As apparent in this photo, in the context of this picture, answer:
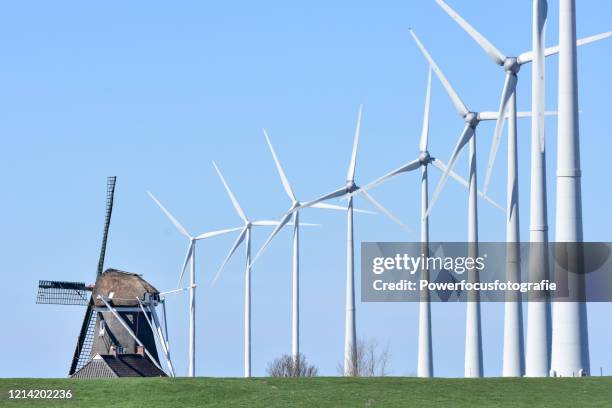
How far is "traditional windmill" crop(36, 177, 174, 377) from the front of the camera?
465 feet

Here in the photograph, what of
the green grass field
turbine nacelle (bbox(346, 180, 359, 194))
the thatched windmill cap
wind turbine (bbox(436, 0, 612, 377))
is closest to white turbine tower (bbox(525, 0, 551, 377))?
wind turbine (bbox(436, 0, 612, 377))

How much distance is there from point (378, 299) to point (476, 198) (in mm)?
7916

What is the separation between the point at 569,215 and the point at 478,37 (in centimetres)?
2246

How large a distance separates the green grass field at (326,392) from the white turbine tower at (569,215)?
1.51 m

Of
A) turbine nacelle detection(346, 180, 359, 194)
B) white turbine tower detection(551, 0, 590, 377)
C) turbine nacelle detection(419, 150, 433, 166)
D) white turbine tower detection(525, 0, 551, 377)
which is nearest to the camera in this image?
white turbine tower detection(551, 0, 590, 377)

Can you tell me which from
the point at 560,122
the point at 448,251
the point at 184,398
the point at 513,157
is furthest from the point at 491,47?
the point at 184,398

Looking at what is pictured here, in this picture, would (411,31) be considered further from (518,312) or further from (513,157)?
(518,312)

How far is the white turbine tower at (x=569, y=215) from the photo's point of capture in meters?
56.5

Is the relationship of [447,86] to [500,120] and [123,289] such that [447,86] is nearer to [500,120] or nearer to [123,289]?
[500,120]

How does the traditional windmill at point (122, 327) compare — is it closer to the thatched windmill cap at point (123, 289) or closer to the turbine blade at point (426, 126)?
the thatched windmill cap at point (123, 289)

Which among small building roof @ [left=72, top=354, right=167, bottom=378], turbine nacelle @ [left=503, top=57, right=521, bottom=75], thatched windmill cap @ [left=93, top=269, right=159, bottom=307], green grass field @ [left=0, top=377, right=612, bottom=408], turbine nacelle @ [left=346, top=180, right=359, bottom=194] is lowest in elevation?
green grass field @ [left=0, top=377, right=612, bottom=408]

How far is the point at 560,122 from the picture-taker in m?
57.2

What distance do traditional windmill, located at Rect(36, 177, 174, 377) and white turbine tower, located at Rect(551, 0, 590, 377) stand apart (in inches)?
3400

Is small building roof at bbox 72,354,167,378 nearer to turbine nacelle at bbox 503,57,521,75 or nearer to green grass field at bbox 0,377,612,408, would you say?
turbine nacelle at bbox 503,57,521,75
